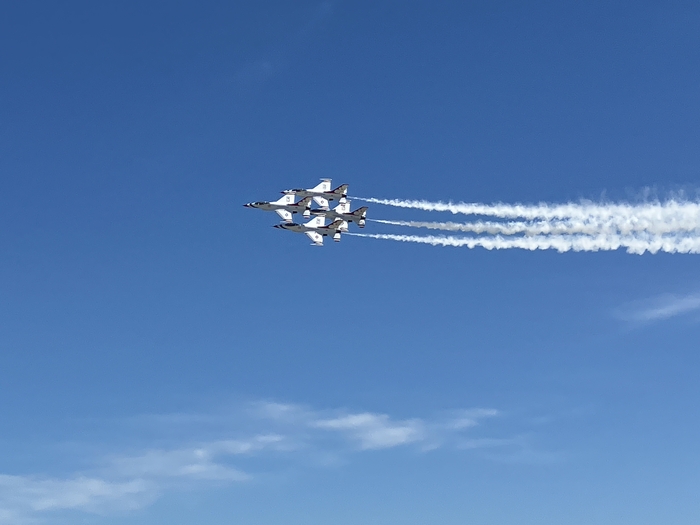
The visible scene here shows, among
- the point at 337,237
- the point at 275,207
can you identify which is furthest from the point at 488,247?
the point at 275,207

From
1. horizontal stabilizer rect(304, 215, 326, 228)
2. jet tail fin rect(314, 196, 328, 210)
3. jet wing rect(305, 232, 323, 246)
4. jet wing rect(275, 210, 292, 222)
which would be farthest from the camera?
jet wing rect(275, 210, 292, 222)

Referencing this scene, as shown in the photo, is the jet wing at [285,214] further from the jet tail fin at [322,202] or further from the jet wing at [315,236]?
the jet tail fin at [322,202]

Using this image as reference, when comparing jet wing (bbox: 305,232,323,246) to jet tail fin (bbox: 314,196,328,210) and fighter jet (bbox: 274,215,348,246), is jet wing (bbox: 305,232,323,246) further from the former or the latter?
jet tail fin (bbox: 314,196,328,210)

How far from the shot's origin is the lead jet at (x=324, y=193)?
4857 inches

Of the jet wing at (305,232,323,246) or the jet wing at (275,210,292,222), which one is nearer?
the jet wing at (305,232,323,246)

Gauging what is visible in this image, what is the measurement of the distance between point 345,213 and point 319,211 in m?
5.24

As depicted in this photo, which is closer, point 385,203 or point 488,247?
point 488,247

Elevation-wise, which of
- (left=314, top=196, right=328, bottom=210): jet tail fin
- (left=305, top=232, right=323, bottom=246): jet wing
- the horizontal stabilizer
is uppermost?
(left=314, top=196, right=328, bottom=210): jet tail fin

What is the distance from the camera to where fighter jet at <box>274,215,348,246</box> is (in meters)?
125

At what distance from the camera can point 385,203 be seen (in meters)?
113

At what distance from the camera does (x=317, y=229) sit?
415 ft

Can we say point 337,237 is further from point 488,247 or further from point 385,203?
point 488,247

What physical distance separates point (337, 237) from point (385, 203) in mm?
14563

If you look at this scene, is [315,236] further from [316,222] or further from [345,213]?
[345,213]
